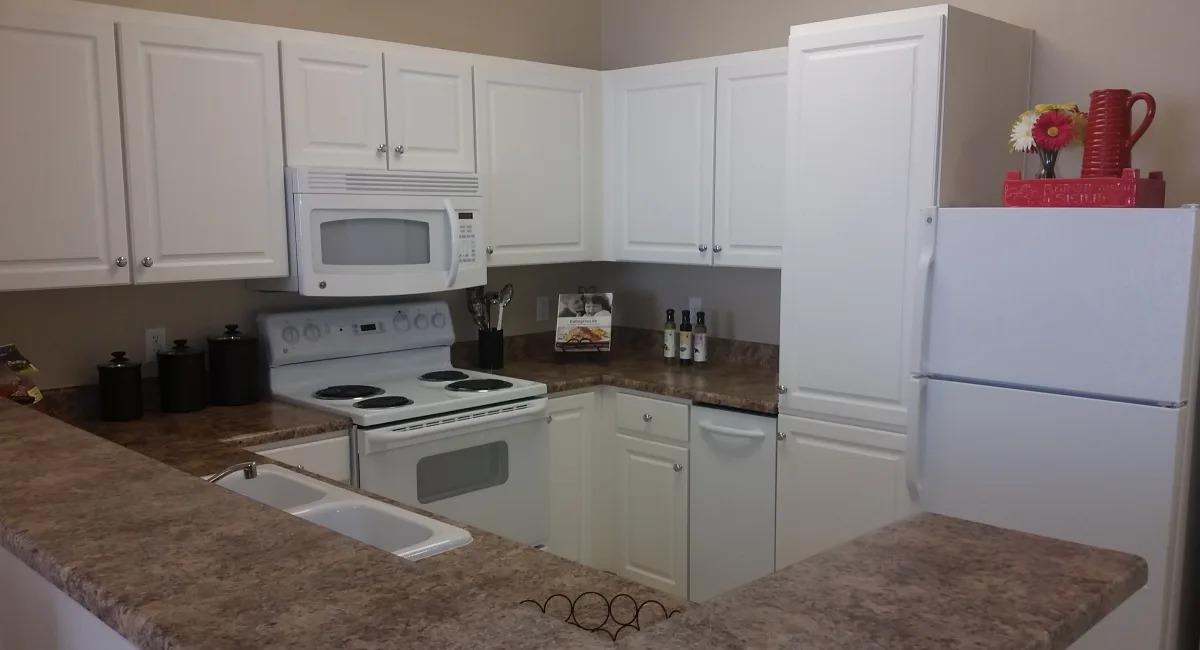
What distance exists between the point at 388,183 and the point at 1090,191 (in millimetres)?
2137

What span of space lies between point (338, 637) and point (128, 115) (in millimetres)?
2223

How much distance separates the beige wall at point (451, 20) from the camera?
3.27 metres

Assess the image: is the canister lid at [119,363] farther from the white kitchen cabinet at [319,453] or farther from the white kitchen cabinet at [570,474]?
the white kitchen cabinet at [570,474]

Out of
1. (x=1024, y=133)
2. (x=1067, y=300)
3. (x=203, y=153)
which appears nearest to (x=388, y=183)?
(x=203, y=153)

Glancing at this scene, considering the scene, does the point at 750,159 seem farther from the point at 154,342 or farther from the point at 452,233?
the point at 154,342

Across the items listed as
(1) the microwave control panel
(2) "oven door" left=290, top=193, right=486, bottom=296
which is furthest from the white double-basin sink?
(1) the microwave control panel

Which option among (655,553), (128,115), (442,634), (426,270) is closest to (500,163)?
(426,270)

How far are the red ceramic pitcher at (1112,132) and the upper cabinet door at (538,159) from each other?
76.0 inches

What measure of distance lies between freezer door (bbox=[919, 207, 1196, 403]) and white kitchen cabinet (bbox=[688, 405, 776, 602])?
74 centimetres

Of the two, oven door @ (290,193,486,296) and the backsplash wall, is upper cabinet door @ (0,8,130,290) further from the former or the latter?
oven door @ (290,193,486,296)

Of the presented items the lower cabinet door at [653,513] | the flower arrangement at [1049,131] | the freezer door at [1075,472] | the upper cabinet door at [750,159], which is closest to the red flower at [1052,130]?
the flower arrangement at [1049,131]

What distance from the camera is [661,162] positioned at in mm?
3742

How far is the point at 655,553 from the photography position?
11.8 ft

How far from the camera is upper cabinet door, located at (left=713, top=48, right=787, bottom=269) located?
3.38 m
